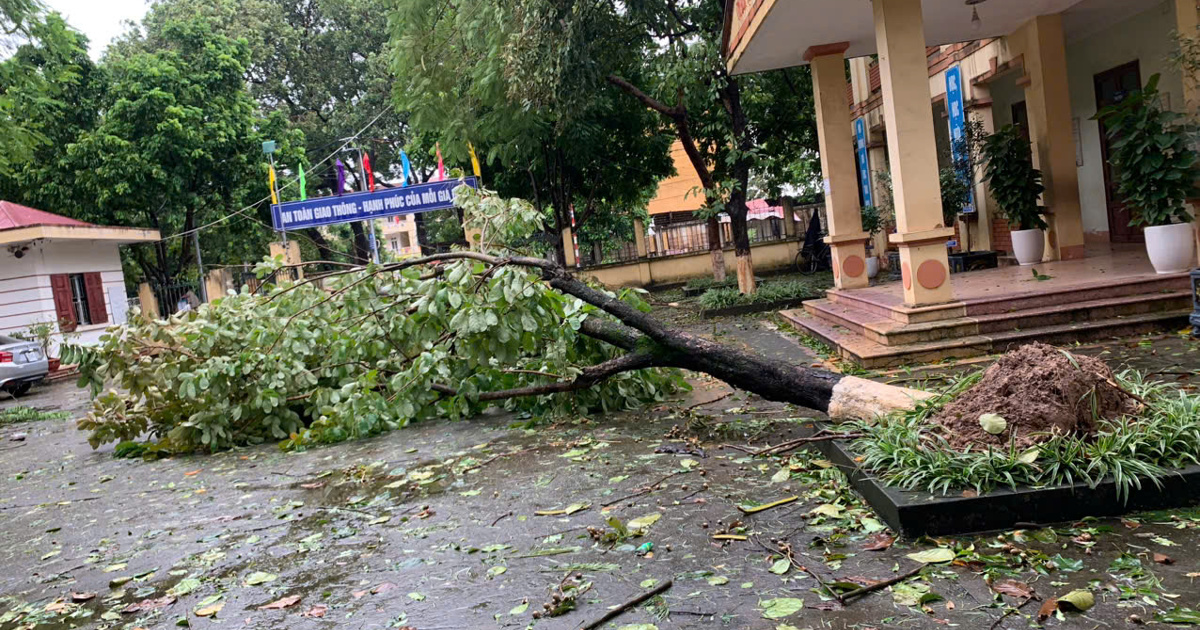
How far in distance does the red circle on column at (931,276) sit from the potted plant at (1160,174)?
6.24ft

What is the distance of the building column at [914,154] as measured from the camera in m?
7.97

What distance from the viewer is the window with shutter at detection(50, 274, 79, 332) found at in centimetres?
2159

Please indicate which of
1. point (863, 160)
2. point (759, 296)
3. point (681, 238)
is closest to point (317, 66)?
point (681, 238)

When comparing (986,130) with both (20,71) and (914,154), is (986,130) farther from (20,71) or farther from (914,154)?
(20,71)

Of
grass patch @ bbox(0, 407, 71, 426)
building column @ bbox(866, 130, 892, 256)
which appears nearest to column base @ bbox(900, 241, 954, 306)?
building column @ bbox(866, 130, 892, 256)

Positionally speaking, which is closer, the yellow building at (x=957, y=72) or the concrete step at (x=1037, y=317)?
the concrete step at (x=1037, y=317)

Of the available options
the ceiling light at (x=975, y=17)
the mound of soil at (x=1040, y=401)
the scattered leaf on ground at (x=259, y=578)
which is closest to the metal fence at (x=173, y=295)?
the ceiling light at (x=975, y=17)

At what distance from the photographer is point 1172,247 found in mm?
7820

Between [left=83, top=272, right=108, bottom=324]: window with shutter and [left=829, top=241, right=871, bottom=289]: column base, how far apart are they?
66.2 ft

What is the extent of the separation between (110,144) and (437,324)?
66.2 feet

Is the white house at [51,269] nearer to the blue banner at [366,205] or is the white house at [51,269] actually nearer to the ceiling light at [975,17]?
the blue banner at [366,205]

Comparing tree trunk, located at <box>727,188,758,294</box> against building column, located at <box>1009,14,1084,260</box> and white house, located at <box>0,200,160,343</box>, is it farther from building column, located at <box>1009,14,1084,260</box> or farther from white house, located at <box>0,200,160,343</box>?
white house, located at <box>0,200,160,343</box>

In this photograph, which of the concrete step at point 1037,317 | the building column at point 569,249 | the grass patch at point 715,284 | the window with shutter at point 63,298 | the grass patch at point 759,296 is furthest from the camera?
the building column at point 569,249

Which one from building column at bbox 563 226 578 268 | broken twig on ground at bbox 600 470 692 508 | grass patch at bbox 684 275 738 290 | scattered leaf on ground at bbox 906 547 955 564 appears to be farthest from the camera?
building column at bbox 563 226 578 268
